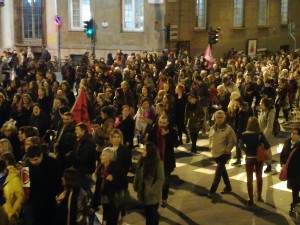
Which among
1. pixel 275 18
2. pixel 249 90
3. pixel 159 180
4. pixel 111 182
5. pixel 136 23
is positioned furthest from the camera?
pixel 275 18

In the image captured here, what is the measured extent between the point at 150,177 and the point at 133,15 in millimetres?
24346

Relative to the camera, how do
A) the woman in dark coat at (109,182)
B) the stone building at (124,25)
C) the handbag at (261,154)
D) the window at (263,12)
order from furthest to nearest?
1. the window at (263,12)
2. the stone building at (124,25)
3. the handbag at (261,154)
4. the woman in dark coat at (109,182)

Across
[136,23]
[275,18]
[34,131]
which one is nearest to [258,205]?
[34,131]

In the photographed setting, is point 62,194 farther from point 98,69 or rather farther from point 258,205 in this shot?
point 98,69

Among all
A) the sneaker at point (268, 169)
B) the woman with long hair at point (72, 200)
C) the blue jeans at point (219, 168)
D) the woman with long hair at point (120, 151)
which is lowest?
the sneaker at point (268, 169)

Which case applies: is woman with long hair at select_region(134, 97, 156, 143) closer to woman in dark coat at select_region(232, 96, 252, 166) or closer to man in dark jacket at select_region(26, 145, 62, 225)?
woman in dark coat at select_region(232, 96, 252, 166)

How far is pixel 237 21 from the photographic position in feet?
115

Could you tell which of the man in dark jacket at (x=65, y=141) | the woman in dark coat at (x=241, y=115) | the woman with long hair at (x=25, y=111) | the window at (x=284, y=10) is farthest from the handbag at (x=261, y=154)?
the window at (x=284, y=10)

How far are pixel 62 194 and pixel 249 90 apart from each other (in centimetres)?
935

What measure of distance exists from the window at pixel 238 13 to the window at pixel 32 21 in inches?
489

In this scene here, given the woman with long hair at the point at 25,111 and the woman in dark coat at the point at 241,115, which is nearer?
the woman in dark coat at the point at 241,115

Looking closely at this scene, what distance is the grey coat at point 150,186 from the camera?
24.8ft

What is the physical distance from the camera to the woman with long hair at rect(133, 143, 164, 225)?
7.49 meters

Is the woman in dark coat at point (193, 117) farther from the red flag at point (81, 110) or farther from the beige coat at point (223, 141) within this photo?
the beige coat at point (223, 141)
